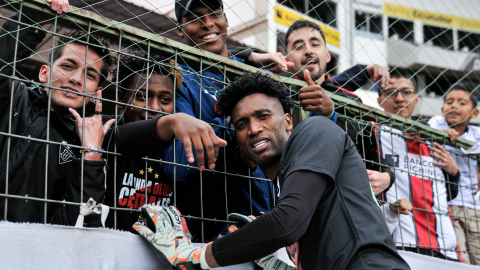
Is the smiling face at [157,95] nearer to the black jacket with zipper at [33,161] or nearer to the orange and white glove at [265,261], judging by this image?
the black jacket with zipper at [33,161]

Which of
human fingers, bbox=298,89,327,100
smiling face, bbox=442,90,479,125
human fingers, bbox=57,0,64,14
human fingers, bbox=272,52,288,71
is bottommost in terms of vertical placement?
human fingers, bbox=298,89,327,100

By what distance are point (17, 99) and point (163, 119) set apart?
72 centimetres

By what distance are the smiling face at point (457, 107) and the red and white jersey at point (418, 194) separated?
1663 mm

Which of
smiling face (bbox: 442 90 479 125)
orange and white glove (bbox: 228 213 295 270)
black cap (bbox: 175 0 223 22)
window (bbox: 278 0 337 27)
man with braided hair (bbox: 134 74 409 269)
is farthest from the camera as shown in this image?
window (bbox: 278 0 337 27)

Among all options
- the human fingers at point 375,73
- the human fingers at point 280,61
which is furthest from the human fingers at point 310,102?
the human fingers at point 375,73

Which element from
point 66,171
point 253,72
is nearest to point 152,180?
point 66,171

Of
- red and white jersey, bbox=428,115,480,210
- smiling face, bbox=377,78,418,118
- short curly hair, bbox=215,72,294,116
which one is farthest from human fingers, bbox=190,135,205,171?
smiling face, bbox=377,78,418,118

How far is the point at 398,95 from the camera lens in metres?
4.51

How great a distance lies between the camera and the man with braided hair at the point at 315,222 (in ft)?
5.80

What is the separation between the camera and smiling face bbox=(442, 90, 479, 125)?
17.3 ft

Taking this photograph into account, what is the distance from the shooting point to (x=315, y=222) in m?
1.93

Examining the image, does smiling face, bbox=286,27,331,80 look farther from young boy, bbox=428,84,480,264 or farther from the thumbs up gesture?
young boy, bbox=428,84,480,264

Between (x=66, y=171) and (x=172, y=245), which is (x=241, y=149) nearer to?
(x=172, y=245)

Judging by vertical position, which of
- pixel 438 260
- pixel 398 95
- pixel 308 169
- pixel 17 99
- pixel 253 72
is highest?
pixel 398 95
